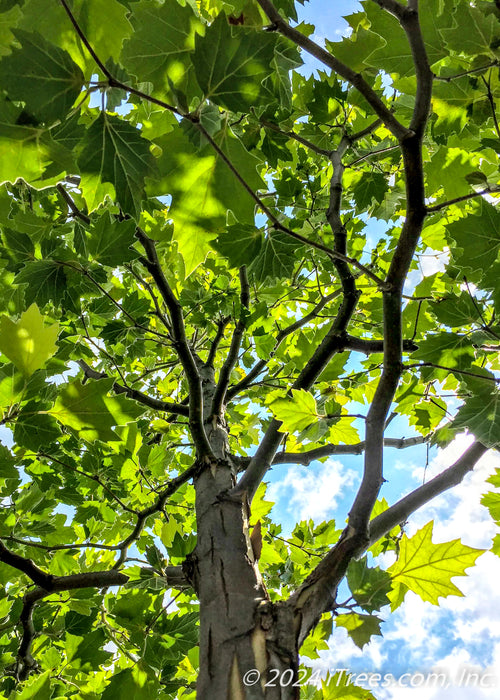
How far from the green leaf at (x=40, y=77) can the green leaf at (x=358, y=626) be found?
1590mm

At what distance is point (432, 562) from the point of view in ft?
4.58

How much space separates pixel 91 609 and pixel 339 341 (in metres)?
1.86

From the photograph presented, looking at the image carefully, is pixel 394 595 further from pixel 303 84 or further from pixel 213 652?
pixel 303 84

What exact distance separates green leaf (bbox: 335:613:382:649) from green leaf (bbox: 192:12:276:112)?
1478mm

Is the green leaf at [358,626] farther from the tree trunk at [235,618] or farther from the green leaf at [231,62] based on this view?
the green leaf at [231,62]

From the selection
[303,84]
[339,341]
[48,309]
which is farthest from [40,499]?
[303,84]

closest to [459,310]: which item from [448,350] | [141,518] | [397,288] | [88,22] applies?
[448,350]

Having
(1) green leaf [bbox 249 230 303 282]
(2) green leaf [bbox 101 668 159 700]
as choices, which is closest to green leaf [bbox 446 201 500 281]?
(1) green leaf [bbox 249 230 303 282]

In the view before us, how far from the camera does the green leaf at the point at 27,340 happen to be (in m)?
1.32

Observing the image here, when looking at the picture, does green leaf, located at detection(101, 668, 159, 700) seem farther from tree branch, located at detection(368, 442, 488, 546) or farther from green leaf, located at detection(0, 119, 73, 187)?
green leaf, located at detection(0, 119, 73, 187)

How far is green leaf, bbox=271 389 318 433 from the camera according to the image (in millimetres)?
1740

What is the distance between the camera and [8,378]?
1.38 meters

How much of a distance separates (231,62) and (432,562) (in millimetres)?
1495

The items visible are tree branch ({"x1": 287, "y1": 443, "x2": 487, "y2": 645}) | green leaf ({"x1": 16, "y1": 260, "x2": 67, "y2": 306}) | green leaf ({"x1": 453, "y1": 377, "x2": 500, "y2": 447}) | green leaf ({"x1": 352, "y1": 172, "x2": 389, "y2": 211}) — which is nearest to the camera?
tree branch ({"x1": 287, "y1": 443, "x2": 487, "y2": 645})
